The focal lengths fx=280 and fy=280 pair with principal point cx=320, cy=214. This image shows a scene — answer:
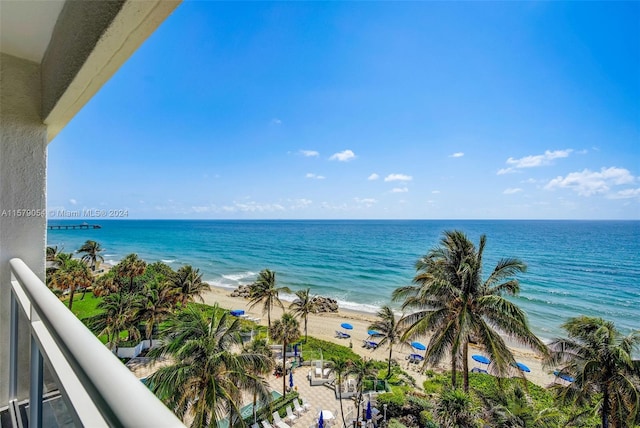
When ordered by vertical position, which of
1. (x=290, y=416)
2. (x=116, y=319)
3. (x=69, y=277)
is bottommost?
(x=290, y=416)

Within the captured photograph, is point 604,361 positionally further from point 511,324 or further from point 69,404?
point 69,404

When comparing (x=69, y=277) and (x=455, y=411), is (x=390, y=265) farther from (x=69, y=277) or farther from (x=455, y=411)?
(x=69, y=277)

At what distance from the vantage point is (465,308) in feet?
23.1

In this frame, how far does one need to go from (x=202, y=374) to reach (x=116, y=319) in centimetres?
775

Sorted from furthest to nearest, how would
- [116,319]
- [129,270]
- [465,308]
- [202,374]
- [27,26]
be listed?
[129,270]
[116,319]
[465,308]
[202,374]
[27,26]

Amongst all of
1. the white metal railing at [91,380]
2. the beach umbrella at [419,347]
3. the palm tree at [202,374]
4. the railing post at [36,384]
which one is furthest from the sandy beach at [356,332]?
the white metal railing at [91,380]

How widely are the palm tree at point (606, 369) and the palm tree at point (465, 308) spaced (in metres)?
1.06

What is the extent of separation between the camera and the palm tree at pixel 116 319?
10.7 metres

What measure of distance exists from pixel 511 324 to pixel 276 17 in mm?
15311

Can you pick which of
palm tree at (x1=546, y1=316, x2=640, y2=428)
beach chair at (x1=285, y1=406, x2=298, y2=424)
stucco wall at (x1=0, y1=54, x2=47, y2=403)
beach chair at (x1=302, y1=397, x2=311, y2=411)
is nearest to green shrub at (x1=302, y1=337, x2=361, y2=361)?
beach chair at (x1=302, y1=397, x2=311, y2=411)

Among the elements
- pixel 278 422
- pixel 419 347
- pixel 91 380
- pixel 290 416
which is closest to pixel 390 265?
pixel 419 347

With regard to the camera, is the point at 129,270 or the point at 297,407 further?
the point at 129,270

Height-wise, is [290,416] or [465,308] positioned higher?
[465,308]

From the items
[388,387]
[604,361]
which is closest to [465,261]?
[604,361]
